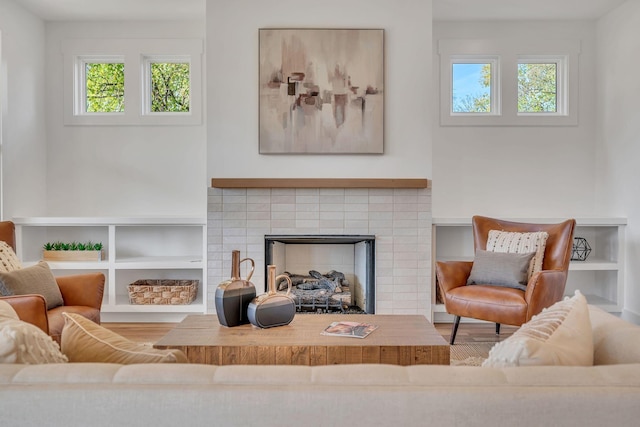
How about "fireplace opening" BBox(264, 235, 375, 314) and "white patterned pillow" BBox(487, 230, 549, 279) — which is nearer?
"white patterned pillow" BBox(487, 230, 549, 279)

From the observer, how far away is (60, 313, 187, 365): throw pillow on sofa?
3.99 ft

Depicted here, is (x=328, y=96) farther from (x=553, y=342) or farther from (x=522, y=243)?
(x=553, y=342)

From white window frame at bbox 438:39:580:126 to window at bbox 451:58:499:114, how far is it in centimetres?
6

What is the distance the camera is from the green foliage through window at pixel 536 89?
4766mm

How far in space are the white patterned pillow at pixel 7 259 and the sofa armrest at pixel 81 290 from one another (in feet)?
0.84

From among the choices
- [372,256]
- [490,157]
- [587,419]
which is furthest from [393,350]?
[490,157]

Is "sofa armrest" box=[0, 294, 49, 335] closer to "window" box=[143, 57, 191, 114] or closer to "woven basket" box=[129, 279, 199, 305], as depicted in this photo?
"woven basket" box=[129, 279, 199, 305]

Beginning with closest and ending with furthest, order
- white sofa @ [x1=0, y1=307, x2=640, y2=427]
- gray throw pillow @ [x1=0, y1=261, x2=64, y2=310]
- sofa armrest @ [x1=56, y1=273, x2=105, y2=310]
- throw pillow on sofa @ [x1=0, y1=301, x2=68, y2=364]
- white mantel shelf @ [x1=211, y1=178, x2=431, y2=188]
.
→ white sofa @ [x1=0, y1=307, x2=640, y2=427], throw pillow on sofa @ [x1=0, y1=301, x2=68, y2=364], gray throw pillow @ [x1=0, y1=261, x2=64, y2=310], sofa armrest @ [x1=56, y1=273, x2=105, y2=310], white mantel shelf @ [x1=211, y1=178, x2=431, y2=188]

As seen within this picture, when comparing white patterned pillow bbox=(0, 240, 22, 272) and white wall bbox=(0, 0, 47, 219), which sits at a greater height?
white wall bbox=(0, 0, 47, 219)

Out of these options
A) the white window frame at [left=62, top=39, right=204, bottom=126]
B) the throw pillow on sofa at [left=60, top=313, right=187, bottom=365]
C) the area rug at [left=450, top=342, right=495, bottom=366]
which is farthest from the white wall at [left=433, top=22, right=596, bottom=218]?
the throw pillow on sofa at [left=60, top=313, right=187, bottom=365]

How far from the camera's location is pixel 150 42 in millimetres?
4660

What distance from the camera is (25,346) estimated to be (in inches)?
44.5

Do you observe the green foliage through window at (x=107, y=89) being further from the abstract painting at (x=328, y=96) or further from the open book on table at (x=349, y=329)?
the open book on table at (x=349, y=329)

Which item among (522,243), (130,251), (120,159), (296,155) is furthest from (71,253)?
(522,243)
